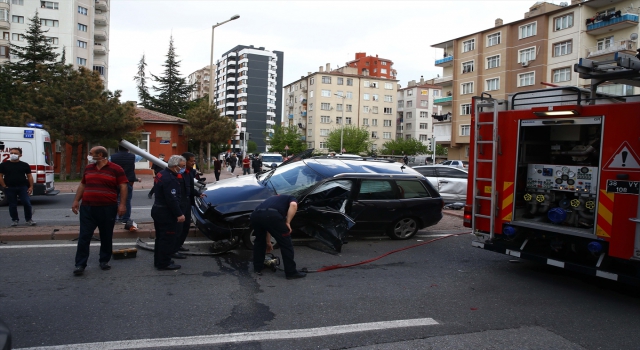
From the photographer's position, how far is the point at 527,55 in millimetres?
45688

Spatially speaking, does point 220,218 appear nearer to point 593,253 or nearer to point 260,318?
point 260,318

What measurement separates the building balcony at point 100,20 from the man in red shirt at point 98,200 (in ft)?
220

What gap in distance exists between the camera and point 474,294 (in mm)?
6098

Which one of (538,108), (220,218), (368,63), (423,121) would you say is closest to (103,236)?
(220,218)

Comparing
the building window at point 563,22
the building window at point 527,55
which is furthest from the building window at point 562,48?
the building window at point 527,55

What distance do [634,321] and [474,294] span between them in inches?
67.1

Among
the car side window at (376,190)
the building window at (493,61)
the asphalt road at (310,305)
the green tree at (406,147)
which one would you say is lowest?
the asphalt road at (310,305)

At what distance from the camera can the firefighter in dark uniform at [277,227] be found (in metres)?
6.44

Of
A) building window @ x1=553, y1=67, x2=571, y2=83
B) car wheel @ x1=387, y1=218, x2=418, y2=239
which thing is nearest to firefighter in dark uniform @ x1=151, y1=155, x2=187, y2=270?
car wheel @ x1=387, y1=218, x2=418, y2=239

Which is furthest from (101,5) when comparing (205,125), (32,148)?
(32,148)

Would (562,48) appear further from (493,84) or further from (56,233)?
(56,233)

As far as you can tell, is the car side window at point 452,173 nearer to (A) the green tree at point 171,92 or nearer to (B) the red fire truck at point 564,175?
(B) the red fire truck at point 564,175

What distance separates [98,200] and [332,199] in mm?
3795

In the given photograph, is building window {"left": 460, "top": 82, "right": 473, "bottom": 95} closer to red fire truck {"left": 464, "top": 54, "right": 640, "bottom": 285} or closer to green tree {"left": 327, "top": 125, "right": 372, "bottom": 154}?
green tree {"left": 327, "top": 125, "right": 372, "bottom": 154}
